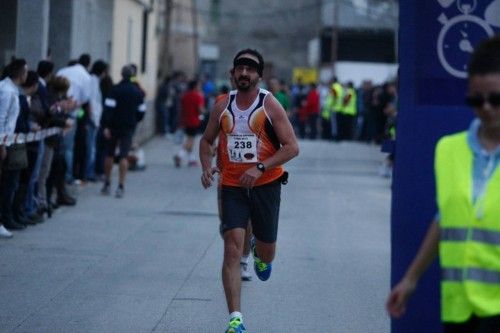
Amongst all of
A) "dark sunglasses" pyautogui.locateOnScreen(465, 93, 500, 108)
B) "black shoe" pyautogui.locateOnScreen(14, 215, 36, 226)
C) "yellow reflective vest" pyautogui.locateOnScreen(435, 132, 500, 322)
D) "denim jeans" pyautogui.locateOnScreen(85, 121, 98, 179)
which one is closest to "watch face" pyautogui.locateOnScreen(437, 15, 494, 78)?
"yellow reflective vest" pyautogui.locateOnScreen(435, 132, 500, 322)

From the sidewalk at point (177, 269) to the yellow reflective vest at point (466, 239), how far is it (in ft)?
14.2

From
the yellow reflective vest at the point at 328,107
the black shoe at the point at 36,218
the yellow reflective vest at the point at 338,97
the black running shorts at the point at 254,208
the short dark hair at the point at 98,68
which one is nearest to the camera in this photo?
the black running shorts at the point at 254,208

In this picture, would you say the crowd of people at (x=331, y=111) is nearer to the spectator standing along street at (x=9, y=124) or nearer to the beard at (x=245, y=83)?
the spectator standing along street at (x=9, y=124)

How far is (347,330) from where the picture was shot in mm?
9164

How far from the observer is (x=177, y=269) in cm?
1189

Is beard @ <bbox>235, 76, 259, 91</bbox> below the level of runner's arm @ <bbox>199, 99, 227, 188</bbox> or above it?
above

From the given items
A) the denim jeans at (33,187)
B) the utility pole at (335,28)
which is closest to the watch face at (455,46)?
the denim jeans at (33,187)

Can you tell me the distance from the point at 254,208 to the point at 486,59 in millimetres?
4408

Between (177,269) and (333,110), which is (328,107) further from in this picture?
(177,269)

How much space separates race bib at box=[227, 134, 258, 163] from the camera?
8.95 m

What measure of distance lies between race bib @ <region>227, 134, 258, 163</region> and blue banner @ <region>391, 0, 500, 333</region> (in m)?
2.13

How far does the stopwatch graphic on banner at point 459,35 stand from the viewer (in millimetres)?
6883

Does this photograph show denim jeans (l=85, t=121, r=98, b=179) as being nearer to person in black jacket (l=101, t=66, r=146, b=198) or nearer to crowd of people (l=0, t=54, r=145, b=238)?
crowd of people (l=0, t=54, r=145, b=238)

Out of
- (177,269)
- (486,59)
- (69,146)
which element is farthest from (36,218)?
(486,59)
